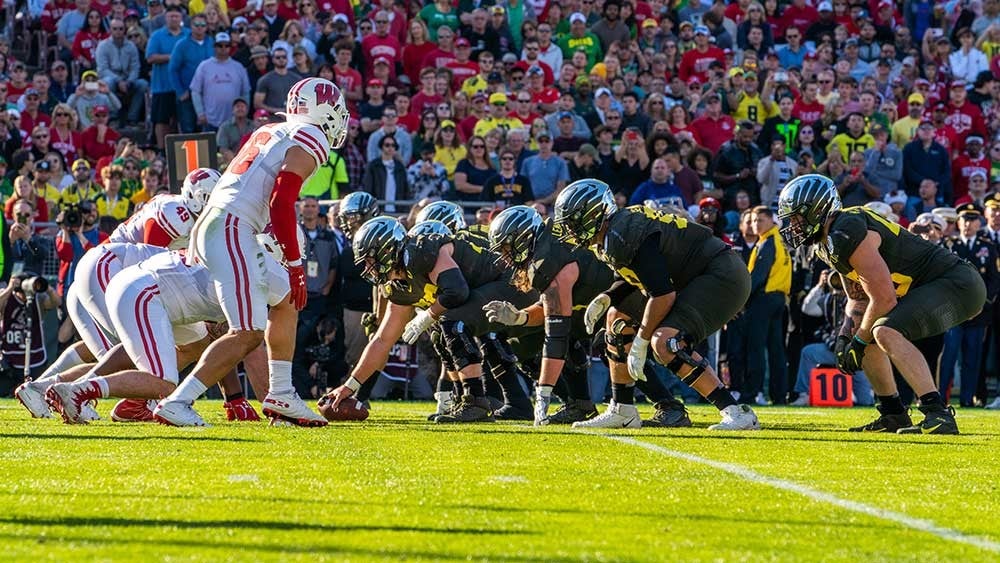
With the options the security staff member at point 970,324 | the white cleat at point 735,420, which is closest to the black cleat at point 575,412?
the white cleat at point 735,420

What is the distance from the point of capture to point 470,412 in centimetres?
1120

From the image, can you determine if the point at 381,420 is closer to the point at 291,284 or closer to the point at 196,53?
the point at 291,284

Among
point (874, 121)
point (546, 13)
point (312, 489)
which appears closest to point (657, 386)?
point (312, 489)

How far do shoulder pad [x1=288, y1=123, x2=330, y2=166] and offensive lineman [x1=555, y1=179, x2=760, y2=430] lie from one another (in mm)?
1533

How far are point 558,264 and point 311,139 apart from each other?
6.54ft

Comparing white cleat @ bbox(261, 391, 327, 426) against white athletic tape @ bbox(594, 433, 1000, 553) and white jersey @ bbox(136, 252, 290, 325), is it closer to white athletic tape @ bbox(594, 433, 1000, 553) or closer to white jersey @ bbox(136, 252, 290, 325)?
white jersey @ bbox(136, 252, 290, 325)

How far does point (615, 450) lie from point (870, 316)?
2.68 m

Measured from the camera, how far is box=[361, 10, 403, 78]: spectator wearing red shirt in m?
20.8

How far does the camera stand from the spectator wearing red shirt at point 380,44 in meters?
20.8

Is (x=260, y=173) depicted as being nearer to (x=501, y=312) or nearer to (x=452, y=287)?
(x=452, y=287)

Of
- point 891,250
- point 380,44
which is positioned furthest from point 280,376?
point 380,44

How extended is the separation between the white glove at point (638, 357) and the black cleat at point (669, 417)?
1053 millimetres

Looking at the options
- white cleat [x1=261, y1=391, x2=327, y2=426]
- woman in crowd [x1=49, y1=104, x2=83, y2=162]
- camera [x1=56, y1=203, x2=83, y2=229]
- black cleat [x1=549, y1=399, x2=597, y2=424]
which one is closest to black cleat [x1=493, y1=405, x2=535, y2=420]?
black cleat [x1=549, y1=399, x2=597, y2=424]

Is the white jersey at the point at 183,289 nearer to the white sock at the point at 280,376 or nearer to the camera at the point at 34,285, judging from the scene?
the white sock at the point at 280,376
